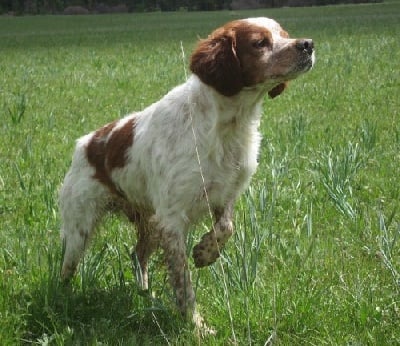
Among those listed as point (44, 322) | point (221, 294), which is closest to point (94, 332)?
point (44, 322)

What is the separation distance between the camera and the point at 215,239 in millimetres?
3254

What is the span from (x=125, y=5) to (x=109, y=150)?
66157 mm

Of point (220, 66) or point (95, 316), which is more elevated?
point (220, 66)

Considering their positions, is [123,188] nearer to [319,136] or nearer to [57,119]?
[319,136]

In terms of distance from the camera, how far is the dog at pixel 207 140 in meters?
3.23

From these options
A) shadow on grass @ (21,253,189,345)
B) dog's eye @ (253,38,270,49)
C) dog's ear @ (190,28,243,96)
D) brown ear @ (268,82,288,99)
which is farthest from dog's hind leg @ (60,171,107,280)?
dog's eye @ (253,38,270,49)

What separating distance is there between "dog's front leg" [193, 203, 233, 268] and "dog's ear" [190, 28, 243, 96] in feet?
1.94

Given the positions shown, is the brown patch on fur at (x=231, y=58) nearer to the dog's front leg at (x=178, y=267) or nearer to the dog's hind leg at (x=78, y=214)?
the dog's front leg at (x=178, y=267)

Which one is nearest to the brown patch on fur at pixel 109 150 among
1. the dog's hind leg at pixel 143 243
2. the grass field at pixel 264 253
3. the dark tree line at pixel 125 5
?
the dog's hind leg at pixel 143 243

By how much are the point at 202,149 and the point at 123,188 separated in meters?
0.61

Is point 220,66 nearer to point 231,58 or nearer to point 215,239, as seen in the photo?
point 231,58

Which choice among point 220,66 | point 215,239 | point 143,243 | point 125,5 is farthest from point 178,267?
point 125,5

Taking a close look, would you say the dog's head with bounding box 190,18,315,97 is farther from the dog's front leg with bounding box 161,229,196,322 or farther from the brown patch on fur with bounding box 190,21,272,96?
the dog's front leg with bounding box 161,229,196,322

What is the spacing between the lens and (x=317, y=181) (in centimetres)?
486
